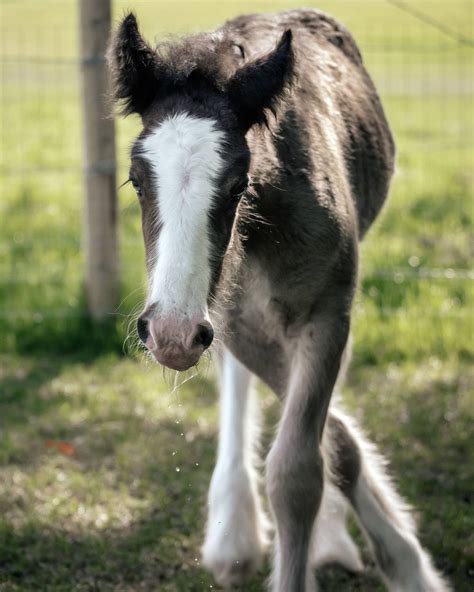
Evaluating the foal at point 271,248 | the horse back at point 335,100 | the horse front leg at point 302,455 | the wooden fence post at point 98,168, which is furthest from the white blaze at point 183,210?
the wooden fence post at point 98,168

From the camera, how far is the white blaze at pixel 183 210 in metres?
2.77

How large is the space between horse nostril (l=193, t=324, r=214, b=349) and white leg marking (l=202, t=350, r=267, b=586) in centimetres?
152

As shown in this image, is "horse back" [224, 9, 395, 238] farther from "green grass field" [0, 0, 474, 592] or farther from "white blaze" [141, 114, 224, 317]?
"white blaze" [141, 114, 224, 317]

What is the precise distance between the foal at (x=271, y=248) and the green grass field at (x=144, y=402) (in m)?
0.26

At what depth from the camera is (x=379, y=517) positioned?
3949 millimetres

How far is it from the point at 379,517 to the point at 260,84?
5.68 ft

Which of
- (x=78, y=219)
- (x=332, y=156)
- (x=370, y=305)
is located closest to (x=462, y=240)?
(x=370, y=305)

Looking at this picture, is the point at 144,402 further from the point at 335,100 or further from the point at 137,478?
the point at 335,100

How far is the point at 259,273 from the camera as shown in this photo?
352cm

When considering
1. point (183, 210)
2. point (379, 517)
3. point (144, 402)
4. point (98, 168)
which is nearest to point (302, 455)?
point (379, 517)

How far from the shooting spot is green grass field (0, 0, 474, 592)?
4.23 metres

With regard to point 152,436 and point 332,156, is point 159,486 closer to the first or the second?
point 152,436

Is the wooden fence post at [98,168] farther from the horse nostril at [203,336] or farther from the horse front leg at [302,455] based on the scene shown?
the horse nostril at [203,336]

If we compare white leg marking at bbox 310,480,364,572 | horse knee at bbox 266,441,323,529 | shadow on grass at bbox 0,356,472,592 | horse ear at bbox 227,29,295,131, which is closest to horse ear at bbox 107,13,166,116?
horse ear at bbox 227,29,295,131
